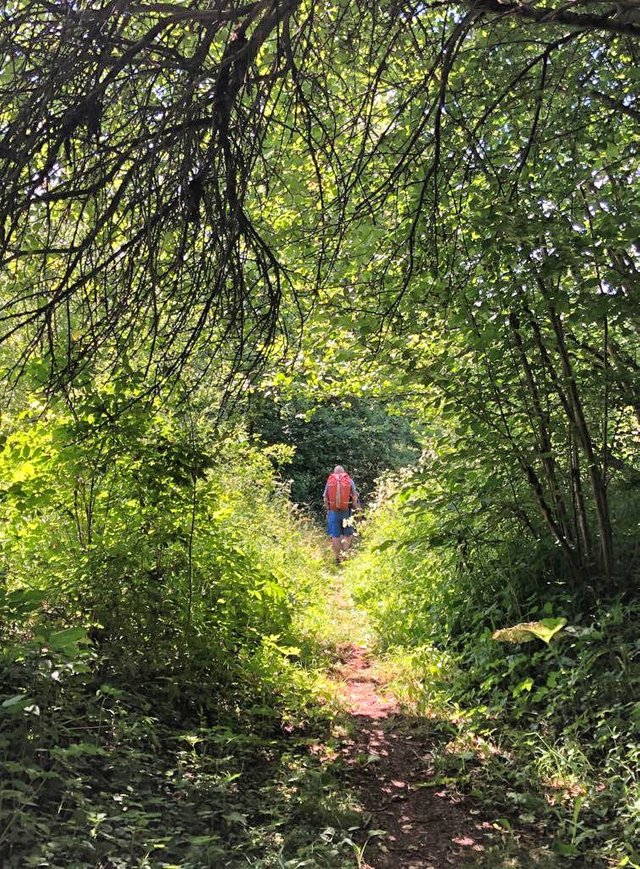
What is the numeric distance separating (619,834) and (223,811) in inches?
74.3

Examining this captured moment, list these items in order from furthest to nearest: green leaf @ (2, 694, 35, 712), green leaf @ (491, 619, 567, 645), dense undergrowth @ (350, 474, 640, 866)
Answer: green leaf @ (491, 619, 567, 645), dense undergrowth @ (350, 474, 640, 866), green leaf @ (2, 694, 35, 712)

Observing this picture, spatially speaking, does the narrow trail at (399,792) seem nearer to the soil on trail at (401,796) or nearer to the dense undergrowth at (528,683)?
the soil on trail at (401,796)

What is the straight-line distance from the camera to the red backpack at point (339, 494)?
11305 mm

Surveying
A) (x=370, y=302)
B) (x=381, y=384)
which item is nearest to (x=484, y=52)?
(x=370, y=302)

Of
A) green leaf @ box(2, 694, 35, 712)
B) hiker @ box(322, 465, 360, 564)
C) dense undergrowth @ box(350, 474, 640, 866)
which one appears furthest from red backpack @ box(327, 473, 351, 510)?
green leaf @ box(2, 694, 35, 712)

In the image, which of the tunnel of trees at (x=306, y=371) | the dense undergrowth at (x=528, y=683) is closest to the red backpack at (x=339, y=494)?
the dense undergrowth at (x=528, y=683)

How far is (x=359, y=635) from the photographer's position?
7023 mm

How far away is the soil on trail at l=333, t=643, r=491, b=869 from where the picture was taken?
323cm

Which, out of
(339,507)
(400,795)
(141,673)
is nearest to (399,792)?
(400,795)

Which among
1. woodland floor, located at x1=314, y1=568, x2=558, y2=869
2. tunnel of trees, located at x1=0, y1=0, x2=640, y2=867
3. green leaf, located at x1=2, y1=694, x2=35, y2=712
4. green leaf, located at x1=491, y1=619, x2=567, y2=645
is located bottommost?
woodland floor, located at x1=314, y1=568, x2=558, y2=869

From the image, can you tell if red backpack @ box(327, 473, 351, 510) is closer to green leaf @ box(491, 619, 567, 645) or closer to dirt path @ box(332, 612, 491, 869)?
dirt path @ box(332, 612, 491, 869)

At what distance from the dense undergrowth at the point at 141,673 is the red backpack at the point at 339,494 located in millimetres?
5545

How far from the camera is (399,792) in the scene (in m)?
3.87

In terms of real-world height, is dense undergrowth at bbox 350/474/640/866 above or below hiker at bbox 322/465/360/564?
below
